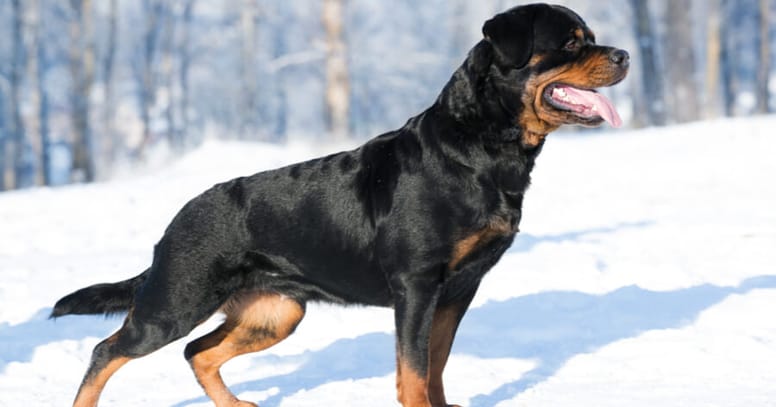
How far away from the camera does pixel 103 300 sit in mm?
5031

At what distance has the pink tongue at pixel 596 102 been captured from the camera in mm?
4535

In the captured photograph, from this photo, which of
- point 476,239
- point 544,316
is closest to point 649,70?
point 544,316

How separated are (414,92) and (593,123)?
38274 mm

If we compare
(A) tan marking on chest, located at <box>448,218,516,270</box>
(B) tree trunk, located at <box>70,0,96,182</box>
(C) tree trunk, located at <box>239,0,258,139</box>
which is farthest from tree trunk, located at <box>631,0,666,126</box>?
(A) tan marking on chest, located at <box>448,218,516,270</box>

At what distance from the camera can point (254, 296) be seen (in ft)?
16.4

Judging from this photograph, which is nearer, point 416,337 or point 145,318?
point 416,337

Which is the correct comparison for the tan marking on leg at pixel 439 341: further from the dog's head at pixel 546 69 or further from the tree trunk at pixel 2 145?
the tree trunk at pixel 2 145

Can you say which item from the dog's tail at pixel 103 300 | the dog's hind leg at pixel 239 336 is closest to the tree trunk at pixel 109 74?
the dog's tail at pixel 103 300

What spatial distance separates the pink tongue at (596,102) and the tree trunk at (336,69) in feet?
50.9

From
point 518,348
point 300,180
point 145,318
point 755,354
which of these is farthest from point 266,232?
point 755,354

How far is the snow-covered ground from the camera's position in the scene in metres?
5.38

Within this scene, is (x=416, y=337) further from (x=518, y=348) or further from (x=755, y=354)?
(x=755, y=354)

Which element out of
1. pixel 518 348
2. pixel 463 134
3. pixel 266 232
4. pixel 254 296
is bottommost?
pixel 518 348

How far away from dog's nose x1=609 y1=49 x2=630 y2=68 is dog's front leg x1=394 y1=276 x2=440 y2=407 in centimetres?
130
